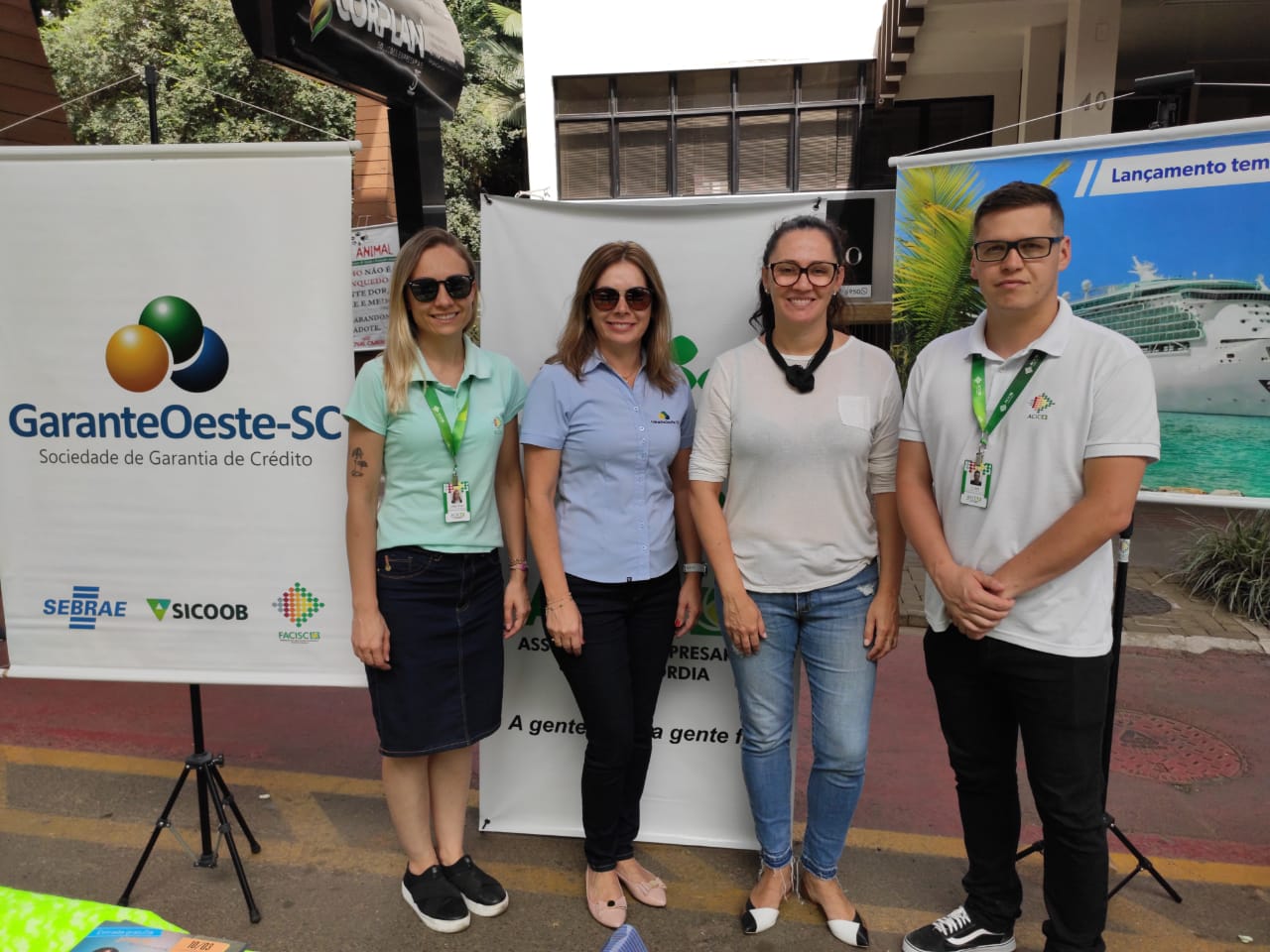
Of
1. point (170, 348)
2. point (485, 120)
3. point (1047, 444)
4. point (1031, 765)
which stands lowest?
point (1031, 765)

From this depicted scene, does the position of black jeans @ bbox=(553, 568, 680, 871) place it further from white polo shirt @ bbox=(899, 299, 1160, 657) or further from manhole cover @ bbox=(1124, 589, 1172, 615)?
manhole cover @ bbox=(1124, 589, 1172, 615)

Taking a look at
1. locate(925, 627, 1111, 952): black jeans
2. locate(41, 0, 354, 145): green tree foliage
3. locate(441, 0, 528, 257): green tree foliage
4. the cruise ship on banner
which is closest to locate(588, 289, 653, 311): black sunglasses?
locate(925, 627, 1111, 952): black jeans

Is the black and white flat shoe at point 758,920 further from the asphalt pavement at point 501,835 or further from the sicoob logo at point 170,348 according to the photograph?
the sicoob logo at point 170,348

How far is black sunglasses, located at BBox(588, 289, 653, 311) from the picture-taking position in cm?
257

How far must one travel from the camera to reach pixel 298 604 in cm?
285

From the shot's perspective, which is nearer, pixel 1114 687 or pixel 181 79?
pixel 1114 687

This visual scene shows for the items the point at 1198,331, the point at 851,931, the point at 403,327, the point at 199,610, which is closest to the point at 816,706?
the point at 851,931

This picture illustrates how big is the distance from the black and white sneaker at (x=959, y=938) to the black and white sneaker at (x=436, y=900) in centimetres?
131

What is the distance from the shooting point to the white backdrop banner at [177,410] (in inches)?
104

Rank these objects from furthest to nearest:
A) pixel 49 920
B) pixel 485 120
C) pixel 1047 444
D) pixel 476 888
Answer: pixel 485 120 → pixel 476 888 → pixel 1047 444 → pixel 49 920

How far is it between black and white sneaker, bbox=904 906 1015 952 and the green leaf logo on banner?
4561 mm

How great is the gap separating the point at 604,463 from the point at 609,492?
0.08 m

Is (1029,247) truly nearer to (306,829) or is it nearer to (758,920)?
(758,920)

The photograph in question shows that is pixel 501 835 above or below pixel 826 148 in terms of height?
below
